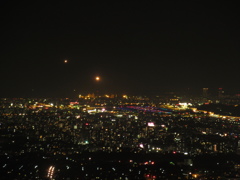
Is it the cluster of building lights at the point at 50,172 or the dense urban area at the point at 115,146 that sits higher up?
the dense urban area at the point at 115,146

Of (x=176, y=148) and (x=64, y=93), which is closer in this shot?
(x=176, y=148)

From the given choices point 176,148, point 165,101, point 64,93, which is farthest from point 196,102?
point 176,148

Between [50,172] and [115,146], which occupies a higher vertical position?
[115,146]

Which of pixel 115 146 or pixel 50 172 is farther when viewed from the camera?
pixel 115 146

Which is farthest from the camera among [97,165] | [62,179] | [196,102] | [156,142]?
[196,102]

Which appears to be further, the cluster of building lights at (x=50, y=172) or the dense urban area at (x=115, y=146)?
the dense urban area at (x=115, y=146)

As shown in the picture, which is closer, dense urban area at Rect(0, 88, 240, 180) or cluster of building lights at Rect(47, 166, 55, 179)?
cluster of building lights at Rect(47, 166, 55, 179)

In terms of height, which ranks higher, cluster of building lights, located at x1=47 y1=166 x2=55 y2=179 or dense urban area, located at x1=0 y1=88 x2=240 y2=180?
dense urban area, located at x1=0 y1=88 x2=240 y2=180

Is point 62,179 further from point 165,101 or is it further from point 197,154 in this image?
point 165,101
